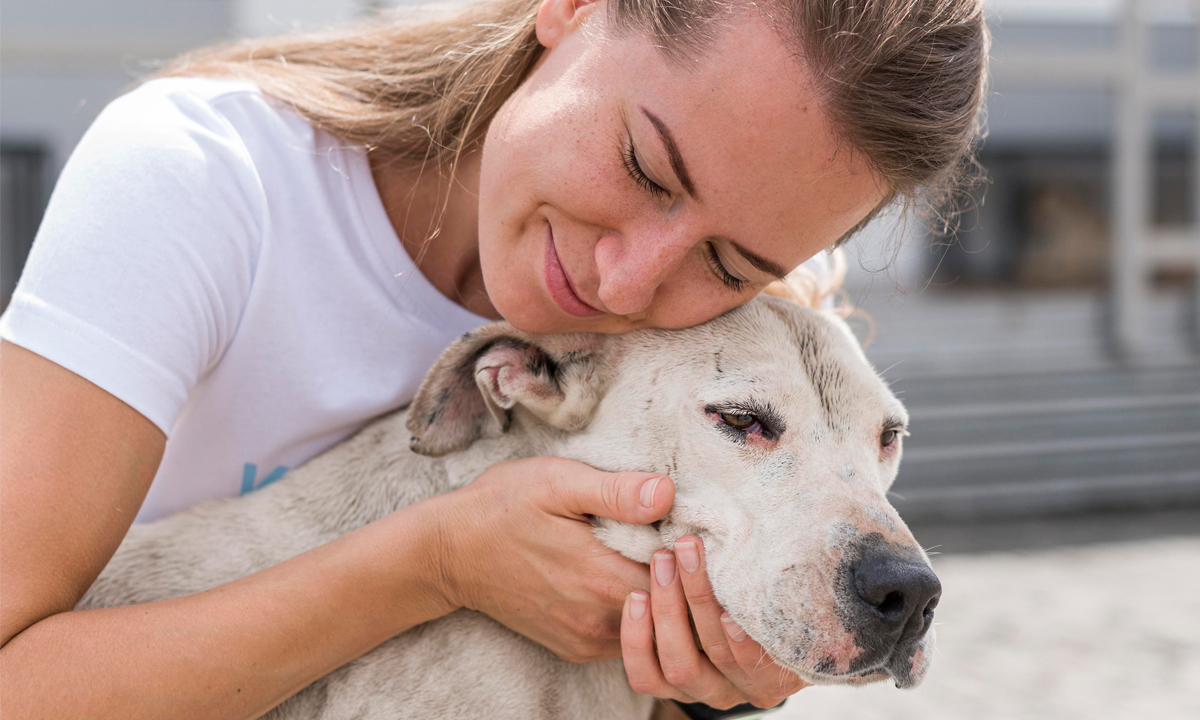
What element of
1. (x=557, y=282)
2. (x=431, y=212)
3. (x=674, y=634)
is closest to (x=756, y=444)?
(x=674, y=634)

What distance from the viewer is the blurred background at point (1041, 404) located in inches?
187

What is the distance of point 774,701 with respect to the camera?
1.86 meters

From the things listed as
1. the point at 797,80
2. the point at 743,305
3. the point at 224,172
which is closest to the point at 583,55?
the point at 797,80

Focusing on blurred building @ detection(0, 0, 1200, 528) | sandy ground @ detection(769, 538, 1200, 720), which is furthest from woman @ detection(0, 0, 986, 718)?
blurred building @ detection(0, 0, 1200, 528)

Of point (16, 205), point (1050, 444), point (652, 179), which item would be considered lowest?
point (1050, 444)

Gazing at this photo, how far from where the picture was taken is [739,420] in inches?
72.4

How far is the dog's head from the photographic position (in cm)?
164

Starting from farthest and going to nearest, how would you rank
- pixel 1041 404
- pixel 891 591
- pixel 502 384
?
pixel 1041 404 < pixel 502 384 < pixel 891 591

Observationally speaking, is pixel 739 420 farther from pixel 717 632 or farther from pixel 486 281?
pixel 486 281

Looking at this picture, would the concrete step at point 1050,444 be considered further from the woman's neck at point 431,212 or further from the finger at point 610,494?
the finger at point 610,494

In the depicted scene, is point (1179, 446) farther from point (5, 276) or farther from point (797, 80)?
point (5, 276)

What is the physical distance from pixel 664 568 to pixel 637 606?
9cm

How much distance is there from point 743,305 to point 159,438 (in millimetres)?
1175

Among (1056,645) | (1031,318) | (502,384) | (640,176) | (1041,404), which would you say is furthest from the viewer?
(1031,318)
